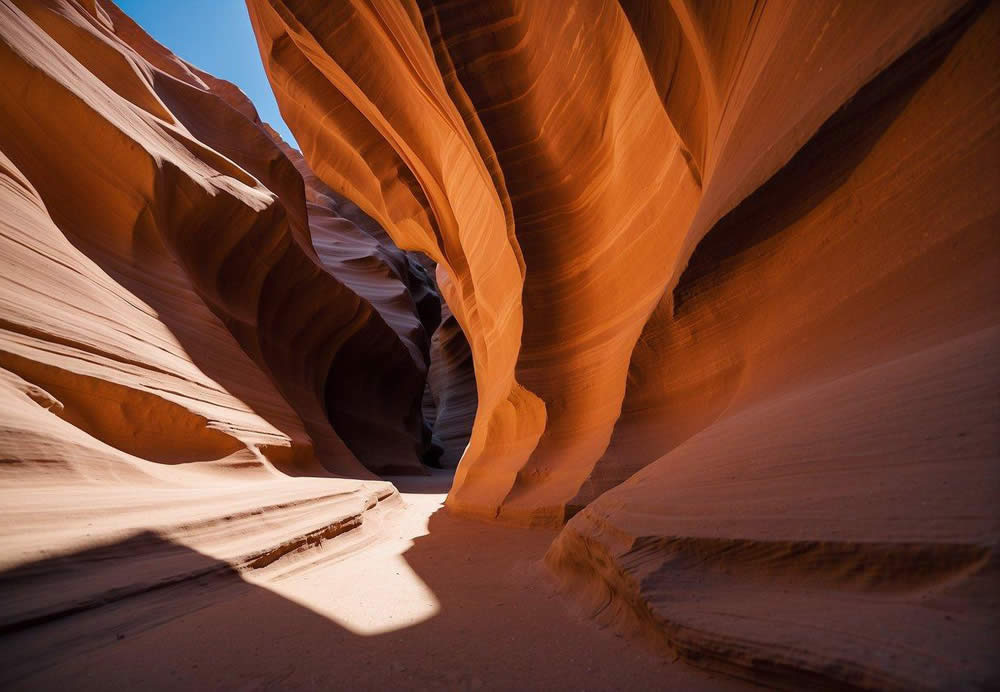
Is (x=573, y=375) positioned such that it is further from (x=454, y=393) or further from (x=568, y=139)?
(x=454, y=393)

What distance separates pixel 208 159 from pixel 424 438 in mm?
12406

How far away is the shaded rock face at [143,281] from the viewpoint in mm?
4648

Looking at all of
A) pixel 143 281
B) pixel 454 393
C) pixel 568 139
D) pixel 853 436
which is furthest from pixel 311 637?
pixel 454 393

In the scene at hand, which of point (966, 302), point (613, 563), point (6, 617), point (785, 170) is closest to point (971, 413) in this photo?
point (966, 302)

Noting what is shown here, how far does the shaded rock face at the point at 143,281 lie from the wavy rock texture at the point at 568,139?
2786 mm

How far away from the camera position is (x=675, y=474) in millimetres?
2270

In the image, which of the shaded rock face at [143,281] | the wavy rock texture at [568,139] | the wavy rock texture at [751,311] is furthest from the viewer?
the shaded rock face at [143,281]

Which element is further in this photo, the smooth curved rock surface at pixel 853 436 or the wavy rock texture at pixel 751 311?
the wavy rock texture at pixel 751 311

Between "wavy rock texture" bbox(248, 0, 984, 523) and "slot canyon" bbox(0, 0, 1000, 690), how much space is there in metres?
0.03

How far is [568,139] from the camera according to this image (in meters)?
5.13

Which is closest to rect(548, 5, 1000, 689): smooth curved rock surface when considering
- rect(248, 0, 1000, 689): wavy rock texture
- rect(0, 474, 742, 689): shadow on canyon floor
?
rect(248, 0, 1000, 689): wavy rock texture

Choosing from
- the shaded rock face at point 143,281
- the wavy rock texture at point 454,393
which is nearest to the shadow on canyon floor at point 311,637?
the shaded rock face at point 143,281

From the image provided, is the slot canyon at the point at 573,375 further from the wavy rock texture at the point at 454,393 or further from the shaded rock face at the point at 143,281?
the wavy rock texture at the point at 454,393

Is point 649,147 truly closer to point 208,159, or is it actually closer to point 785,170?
point 785,170
